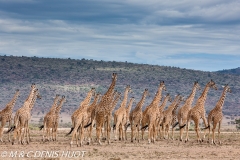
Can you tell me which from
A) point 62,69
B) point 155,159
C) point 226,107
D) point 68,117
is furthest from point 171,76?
point 155,159

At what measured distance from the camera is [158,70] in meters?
97.2

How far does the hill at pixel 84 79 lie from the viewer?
271 ft

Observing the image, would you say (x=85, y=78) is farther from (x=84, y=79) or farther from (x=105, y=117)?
(x=105, y=117)

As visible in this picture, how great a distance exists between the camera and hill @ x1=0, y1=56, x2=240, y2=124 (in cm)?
8269

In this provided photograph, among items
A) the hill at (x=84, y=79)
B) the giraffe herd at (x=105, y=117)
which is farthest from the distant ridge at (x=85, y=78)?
the giraffe herd at (x=105, y=117)

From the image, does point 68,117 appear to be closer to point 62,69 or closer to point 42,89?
point 42,89

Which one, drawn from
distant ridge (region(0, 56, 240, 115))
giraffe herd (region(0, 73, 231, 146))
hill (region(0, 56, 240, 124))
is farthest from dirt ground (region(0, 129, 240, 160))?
distant ridge (region(0, 56, 240, 115))

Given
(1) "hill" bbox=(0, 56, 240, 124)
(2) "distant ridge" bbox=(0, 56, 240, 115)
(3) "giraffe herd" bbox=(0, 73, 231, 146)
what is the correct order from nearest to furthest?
(3) "giraffe herd" bbox=(0, 73, 231, 146) → (1) "hill" bbox=(0, 56, 240, 124) → (2) "distant ridge" bbox=(0, 56, 240, 115)

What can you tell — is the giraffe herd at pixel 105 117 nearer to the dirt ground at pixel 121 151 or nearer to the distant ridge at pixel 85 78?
the dirt ground at pixel 121 151

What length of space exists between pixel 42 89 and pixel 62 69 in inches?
417

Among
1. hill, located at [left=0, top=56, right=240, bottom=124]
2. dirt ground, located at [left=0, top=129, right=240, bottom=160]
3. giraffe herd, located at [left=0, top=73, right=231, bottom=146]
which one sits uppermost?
hill, located at [left=0, top=56, right=240, bottom=124]

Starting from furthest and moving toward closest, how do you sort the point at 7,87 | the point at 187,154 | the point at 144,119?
the point at 7,87 → the point at 144,119 → the point at 187,154

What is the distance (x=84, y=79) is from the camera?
Answer: 296 ft

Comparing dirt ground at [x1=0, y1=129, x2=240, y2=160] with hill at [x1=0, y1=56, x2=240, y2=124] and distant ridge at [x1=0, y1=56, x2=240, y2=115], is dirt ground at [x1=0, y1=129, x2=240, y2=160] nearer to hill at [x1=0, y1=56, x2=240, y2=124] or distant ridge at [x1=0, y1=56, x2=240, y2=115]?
hill at [x1=0, y1=56, x2=240, y2=124]
